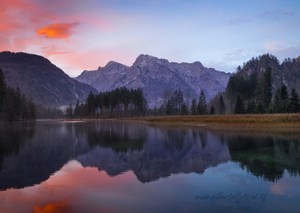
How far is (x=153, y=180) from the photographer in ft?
81.4

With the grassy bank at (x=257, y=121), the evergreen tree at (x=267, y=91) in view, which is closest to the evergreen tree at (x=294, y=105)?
the grassy bank at (x=257, y=121)

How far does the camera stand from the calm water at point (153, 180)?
1755 cm

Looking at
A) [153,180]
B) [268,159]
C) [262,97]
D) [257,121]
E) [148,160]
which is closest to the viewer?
[153,180]

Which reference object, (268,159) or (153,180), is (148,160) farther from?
(268,159)

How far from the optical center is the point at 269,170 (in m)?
27.5

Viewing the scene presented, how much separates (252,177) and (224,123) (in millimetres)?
71227

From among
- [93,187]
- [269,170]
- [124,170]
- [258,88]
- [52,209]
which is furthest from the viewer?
[258,88]

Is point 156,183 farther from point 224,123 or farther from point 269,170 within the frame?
point 224,123

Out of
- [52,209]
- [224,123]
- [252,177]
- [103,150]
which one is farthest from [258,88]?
[52,209]

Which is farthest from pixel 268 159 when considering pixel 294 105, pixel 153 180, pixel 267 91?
pixel 267 91

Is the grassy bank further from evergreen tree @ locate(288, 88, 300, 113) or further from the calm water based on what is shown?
the calm water

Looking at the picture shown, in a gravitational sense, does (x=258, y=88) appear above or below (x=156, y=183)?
above

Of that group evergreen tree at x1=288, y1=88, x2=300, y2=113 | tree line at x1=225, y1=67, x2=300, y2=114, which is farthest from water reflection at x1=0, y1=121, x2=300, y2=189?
tree line at x1=225, y1=67, x2=300, y2=114

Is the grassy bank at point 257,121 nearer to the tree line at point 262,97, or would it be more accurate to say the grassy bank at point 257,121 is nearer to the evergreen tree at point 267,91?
the tree line at point 262,97
